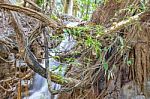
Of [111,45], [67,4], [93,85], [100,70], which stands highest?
[67,4]

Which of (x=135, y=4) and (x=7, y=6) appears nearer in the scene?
(x=7, y=6)

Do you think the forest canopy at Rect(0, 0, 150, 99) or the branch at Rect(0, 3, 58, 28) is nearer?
the branch at Rect(0, 3, 58, 28)

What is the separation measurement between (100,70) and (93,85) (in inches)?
7.9

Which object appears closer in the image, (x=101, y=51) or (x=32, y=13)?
(x=32, y=13)

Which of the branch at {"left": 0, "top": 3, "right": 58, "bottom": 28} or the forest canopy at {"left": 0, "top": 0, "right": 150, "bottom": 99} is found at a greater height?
the branch at {"left": 0, "top": 3, "right": 58, "bottom": 28}

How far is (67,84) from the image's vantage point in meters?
2.48

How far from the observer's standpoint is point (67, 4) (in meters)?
6.72

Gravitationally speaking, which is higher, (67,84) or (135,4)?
(135,4)

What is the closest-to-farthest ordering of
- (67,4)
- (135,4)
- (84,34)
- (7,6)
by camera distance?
(7,6)
(84,34)
(135,4)
(67,4)

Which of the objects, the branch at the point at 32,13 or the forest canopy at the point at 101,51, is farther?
the forest canopy at the point at 101,51

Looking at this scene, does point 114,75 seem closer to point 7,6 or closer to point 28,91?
point 7,6

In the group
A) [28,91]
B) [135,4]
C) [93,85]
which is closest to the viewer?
[135,4]

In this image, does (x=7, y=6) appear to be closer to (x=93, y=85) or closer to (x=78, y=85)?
(x=78, y=85)

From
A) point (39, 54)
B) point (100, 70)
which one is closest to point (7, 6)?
point (100, 70)
